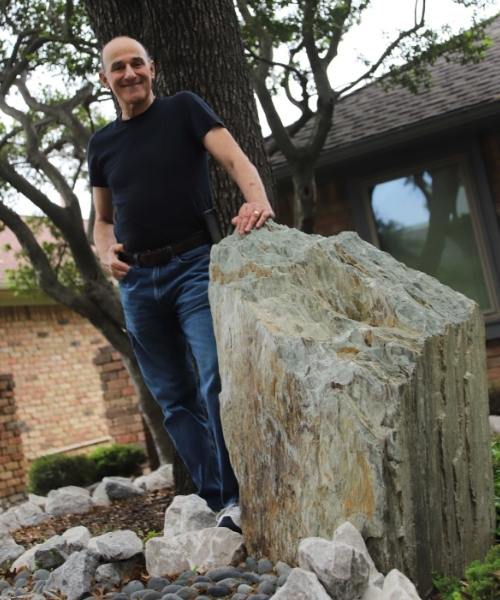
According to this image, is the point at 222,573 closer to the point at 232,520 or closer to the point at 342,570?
the point at 232,520

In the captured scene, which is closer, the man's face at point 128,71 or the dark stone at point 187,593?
the dark stone at point 187,593

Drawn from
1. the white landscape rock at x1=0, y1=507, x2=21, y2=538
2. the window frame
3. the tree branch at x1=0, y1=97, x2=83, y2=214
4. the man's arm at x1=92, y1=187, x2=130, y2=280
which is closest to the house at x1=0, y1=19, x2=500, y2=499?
the window frame

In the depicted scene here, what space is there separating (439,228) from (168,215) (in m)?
6.90

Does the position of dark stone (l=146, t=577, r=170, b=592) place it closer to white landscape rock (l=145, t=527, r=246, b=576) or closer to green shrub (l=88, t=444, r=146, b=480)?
white landscape rock (l=145, t=527, r=246, b=576)

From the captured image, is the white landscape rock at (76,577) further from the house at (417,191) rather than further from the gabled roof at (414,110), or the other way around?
the gabled roof at (414,110)

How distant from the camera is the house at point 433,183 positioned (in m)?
10.0

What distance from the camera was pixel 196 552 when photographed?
3455mm

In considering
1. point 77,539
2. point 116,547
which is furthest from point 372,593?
point 77,539

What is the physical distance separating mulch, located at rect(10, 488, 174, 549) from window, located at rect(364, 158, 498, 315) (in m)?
4.59

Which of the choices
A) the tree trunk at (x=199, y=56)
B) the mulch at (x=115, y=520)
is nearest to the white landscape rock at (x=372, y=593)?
the mulch at (x=115, y=520)

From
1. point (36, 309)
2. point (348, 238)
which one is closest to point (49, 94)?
point (36, 309)

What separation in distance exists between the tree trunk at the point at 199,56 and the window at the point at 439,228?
16.8ft

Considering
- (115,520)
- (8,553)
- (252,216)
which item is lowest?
(115,520)

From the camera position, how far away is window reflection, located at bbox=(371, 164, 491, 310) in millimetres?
10273
